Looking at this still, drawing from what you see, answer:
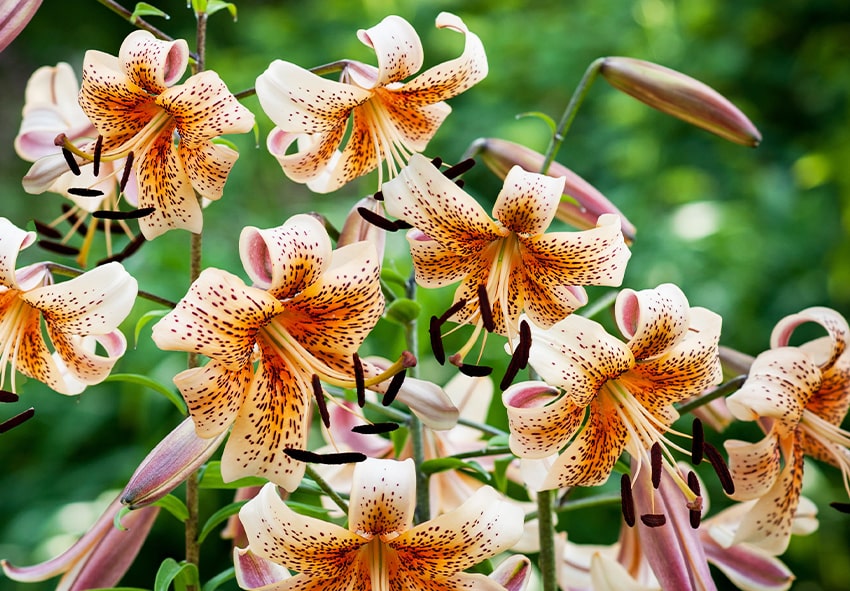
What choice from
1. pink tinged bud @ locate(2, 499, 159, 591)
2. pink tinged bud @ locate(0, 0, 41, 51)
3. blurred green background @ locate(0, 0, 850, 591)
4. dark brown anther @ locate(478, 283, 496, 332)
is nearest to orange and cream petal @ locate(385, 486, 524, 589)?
dark brown anther @ locate(478, 283, 496, 332)

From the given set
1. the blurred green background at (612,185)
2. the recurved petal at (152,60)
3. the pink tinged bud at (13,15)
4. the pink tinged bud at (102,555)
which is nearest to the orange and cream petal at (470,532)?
the pink tinged bud at (102,555)

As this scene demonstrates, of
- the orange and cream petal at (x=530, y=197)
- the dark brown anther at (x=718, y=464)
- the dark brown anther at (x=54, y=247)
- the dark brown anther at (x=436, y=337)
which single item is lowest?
the dark brown anther at (x=54, y=247)

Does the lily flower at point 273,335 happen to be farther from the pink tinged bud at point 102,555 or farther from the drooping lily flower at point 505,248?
the pink tinged bud at point 102,555

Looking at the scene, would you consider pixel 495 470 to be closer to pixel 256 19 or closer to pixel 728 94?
pixel 728 94

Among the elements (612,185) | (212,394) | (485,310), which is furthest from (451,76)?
(612,185)

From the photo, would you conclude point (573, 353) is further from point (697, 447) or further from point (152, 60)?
point (152, 60)

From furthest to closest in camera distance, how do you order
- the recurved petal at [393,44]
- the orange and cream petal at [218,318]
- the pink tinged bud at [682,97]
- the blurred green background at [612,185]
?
the blurred green background at [612,185] < the pink tinged bud at [682,97] < the recurved petal at [393,44] < the orange and cream petal at [218,318]
